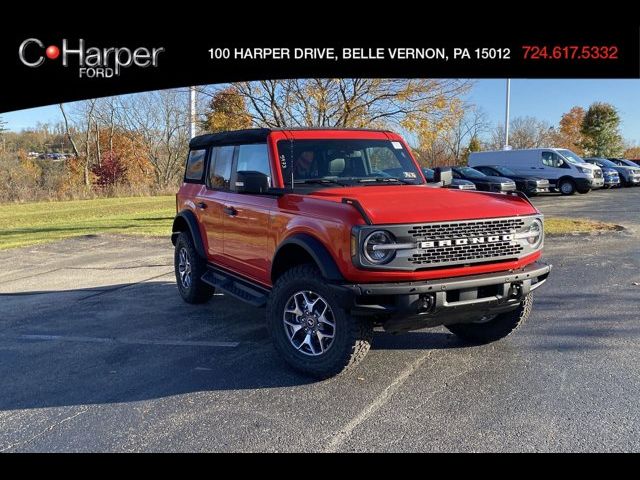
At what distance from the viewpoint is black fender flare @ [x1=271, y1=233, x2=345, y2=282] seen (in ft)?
12.5

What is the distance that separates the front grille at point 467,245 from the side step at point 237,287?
5.31 ft

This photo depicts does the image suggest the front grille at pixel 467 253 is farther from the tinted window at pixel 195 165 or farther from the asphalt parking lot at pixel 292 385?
the tinted window at pixel 195 165

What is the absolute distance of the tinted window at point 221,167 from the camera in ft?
19.1

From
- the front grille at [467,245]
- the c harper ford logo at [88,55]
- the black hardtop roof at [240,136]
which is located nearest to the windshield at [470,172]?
the c harper ford logo at [88,55]

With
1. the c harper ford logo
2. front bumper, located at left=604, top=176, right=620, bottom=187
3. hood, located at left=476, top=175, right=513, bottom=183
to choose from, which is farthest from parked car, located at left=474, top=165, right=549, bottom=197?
the c harper ford logo

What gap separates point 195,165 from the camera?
677cm

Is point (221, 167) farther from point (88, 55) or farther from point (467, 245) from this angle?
point (88, 55)

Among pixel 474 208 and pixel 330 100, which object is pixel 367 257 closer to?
pixel 474 208

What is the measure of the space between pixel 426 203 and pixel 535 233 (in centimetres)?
96

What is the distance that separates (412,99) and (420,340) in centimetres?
904

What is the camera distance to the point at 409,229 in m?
3.67

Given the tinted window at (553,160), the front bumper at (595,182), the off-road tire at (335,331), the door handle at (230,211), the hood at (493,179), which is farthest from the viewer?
the tinted window at (553,160)

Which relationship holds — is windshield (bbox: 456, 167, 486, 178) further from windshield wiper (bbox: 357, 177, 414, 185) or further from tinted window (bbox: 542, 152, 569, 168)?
windshield wiper (bbox: 357, 177, 414, 185)

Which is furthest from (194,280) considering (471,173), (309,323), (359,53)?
(471,173)
